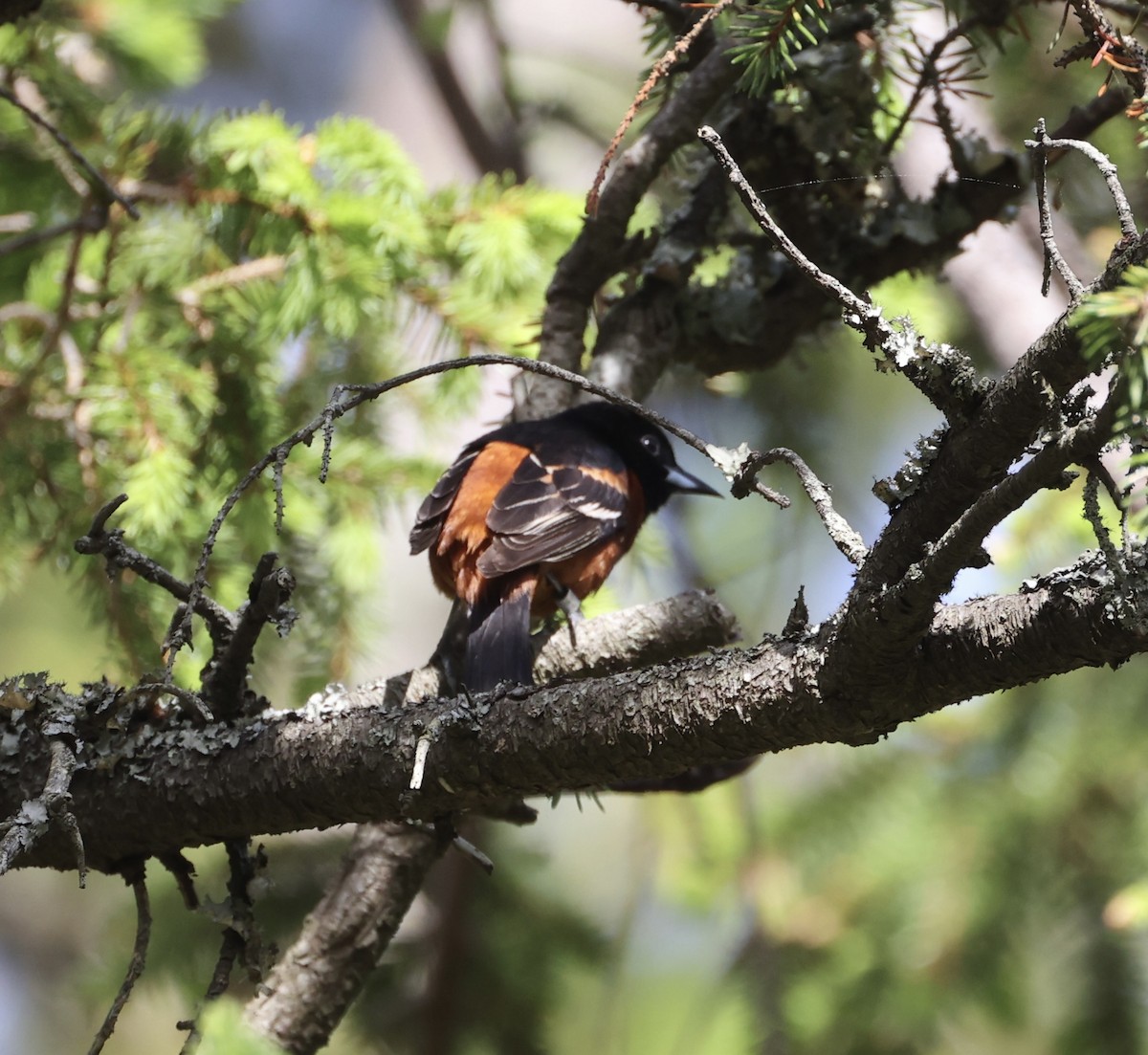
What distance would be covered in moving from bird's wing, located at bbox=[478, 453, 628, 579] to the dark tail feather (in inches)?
3.3

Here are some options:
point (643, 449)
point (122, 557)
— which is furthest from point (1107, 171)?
point (643, 449)

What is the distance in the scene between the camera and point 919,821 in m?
4.16

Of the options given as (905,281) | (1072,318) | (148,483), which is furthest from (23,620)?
(1072,318)

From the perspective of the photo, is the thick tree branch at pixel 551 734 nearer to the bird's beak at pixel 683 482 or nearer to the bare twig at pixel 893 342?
the bare twig at pixel 893 342

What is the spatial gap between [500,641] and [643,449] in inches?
51.7

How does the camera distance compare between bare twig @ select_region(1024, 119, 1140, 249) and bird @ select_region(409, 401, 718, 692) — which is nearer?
bare twig @ select_region(1024, 119, 1140, 249)

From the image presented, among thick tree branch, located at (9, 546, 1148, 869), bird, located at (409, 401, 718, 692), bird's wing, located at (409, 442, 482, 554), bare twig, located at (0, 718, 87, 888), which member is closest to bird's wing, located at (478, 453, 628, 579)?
bird, located at (409, 401, 718, 692)

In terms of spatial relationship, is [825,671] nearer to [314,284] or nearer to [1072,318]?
[1072,318]

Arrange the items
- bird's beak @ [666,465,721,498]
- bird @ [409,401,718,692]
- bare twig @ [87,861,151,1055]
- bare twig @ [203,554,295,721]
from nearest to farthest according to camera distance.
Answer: bare twig @ [87,861,151,1055]
bare twig @ [203,554,295,721]
bird @ [409,401,718,692]
bird's beak @ [666,465,721,498]

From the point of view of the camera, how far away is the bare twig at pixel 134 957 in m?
1.66

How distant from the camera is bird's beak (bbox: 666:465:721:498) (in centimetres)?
382

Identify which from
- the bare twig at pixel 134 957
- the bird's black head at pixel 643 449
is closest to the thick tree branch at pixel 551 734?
the bare twig at pixel 134 957

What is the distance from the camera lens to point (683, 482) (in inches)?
156

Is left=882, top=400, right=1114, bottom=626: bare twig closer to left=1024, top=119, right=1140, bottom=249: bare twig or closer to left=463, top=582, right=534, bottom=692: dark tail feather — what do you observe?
left=1024, top=119, right=1140, bottom=249: bare twig
